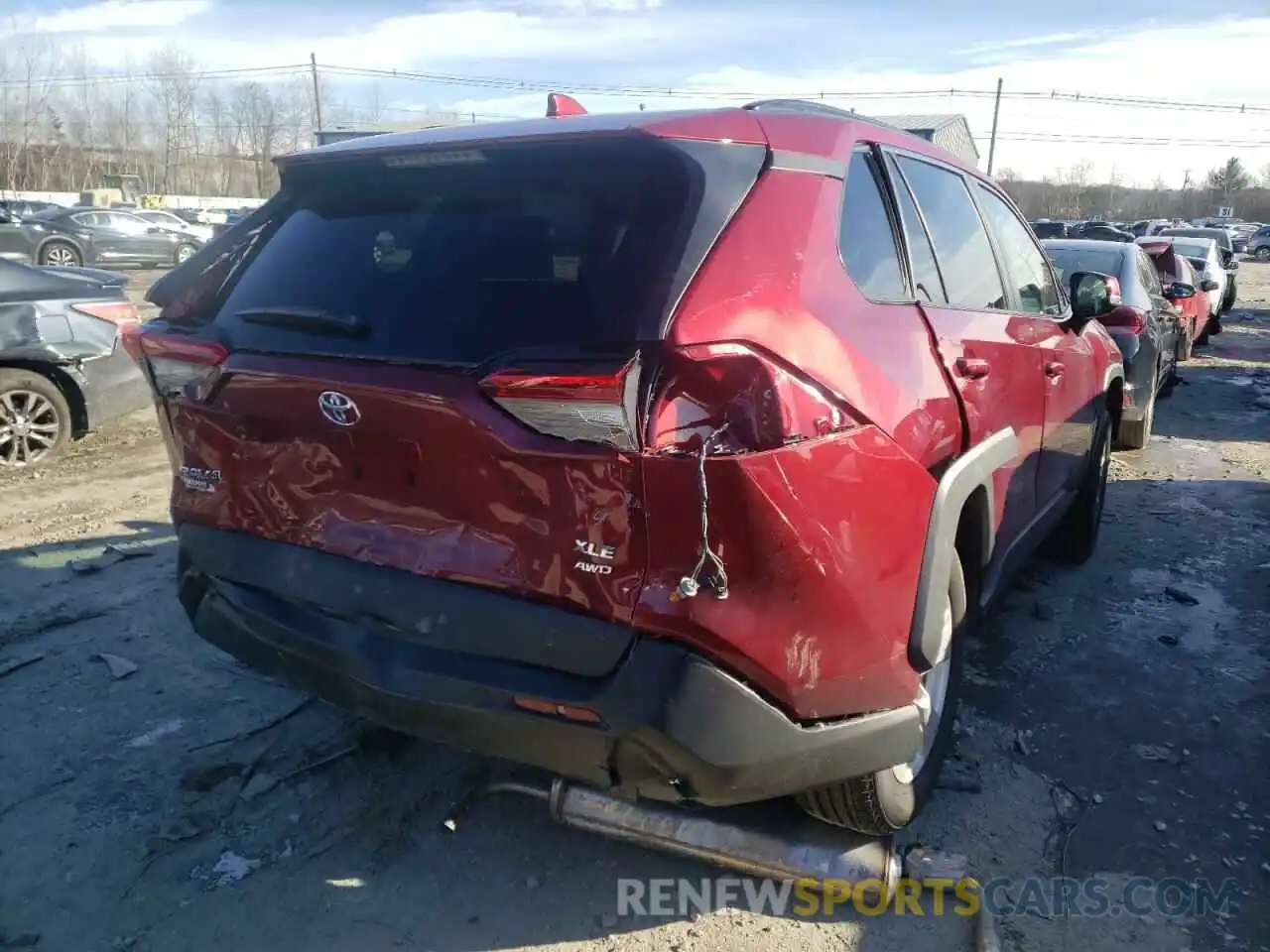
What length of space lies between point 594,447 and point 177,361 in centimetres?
130

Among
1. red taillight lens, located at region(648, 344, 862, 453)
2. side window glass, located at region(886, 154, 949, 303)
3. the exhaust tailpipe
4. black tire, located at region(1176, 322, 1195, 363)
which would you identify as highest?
side window glass, located at region(886, 154, 949, 303)

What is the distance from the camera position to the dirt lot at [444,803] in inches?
100.0

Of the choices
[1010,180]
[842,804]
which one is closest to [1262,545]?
[842,804]

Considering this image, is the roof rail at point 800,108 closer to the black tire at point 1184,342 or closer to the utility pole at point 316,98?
the black tire at point 1184,342

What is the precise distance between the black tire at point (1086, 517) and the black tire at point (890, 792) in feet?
7.96

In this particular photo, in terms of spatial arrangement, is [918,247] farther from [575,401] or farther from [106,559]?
[106,559]

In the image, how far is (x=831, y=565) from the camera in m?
2.10

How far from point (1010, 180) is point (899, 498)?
9174 cm

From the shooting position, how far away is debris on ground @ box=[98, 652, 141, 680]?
147 inches

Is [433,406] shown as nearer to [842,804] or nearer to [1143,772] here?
[842,804]

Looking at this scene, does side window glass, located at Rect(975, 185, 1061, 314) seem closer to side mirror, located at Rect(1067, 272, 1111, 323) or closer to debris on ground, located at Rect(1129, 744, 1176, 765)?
side mirror, located at Rect(1067, 272, 1111, 323)

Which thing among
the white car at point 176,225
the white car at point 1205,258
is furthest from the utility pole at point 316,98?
the white car at point 1205,258

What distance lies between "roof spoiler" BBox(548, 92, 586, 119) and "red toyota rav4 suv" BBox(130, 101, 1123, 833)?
23.1 inches

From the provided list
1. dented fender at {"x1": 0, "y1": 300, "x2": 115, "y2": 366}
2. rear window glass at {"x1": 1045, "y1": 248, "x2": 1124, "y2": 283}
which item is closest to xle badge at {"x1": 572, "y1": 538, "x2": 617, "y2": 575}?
dented fender at {"x1": 0, "y1": 300, "x2": 115, "y2": 366}
